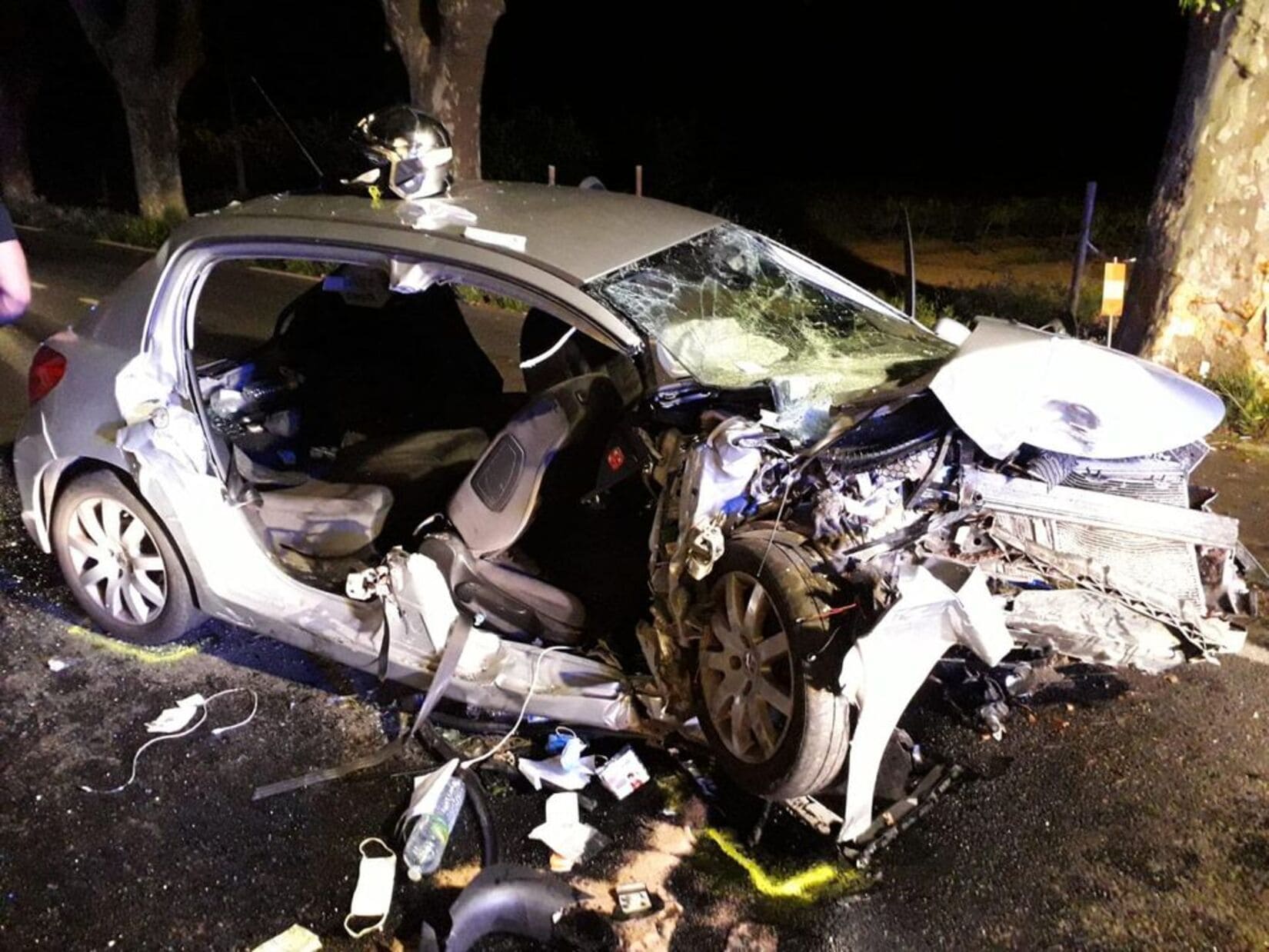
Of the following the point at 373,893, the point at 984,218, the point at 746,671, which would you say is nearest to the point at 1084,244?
the point at 746,671

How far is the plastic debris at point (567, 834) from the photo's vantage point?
3.12 meters

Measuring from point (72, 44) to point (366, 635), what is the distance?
26348mm

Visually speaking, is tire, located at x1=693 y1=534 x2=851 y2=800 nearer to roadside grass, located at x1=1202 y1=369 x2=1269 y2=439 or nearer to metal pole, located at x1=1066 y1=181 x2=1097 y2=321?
roadside grass, located at x1=1202 y1=369 x2=1269 y2=439

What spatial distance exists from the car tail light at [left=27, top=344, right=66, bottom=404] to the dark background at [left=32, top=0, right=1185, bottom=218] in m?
14.0

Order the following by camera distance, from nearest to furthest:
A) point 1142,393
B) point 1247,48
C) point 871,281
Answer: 1. point 1142,393
2. point 1247,48
3. point 871,281

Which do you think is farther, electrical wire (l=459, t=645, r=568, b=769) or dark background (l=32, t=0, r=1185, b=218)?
dark background (l=32, t=0, r=1185, b=218)

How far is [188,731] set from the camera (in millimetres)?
3754

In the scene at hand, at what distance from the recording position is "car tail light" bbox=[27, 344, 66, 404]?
4.18m

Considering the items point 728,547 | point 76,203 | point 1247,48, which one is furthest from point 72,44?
point 728,547

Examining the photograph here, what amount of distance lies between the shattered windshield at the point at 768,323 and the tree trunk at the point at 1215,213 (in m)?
3.71

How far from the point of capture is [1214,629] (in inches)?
114

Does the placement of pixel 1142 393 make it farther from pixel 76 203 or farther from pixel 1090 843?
pixel 76 203

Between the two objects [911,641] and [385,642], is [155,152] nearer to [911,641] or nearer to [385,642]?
→ [385,642]

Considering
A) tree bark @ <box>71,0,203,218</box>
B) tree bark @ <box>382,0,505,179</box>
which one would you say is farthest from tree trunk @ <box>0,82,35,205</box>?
tree bark @ <box>382,0,505,179</box>
